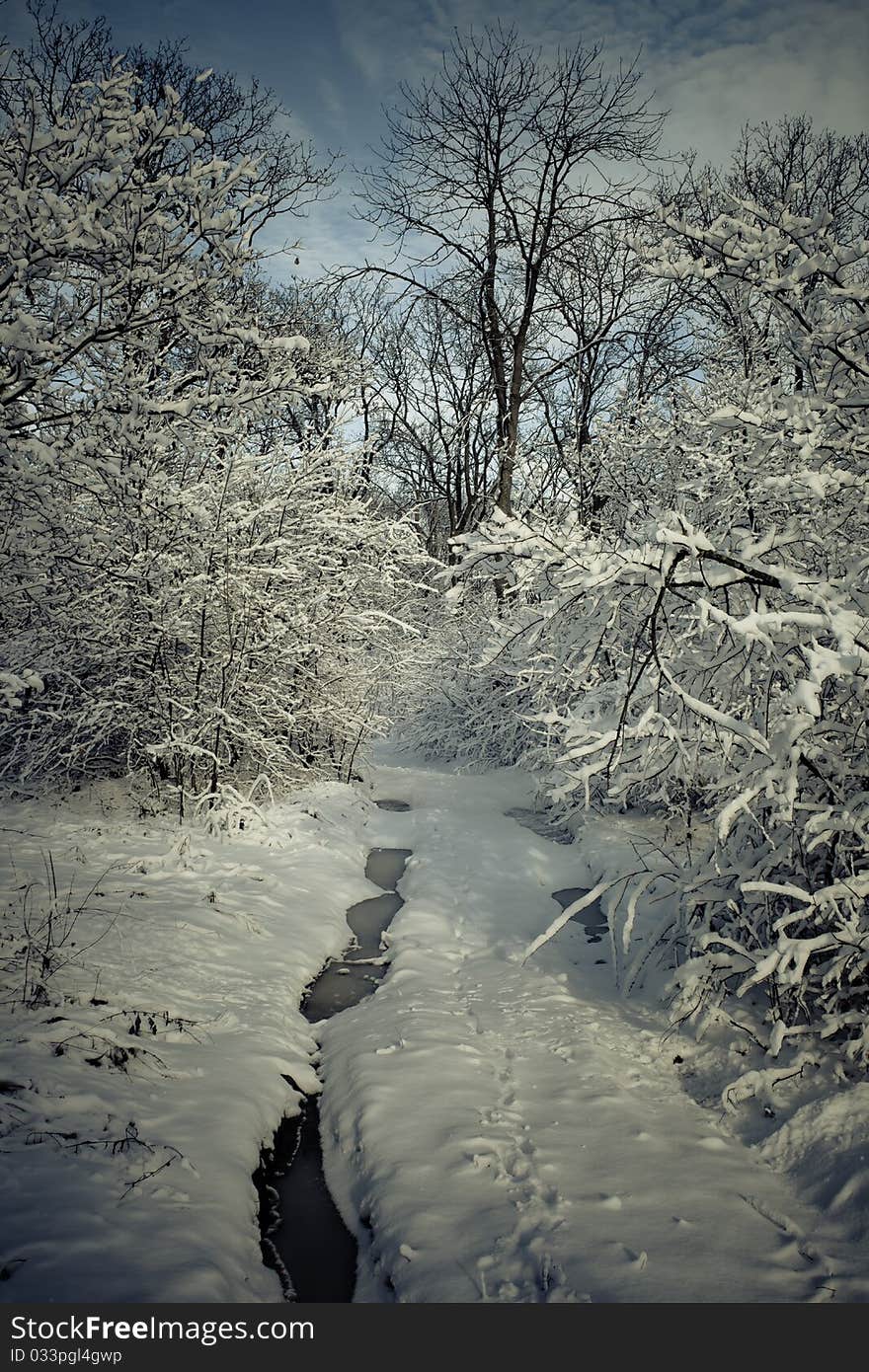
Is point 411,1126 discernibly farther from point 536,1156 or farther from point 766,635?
→ point 766,635

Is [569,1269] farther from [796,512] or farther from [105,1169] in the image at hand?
[796,512]

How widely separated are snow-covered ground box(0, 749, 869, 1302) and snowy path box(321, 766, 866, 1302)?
0.04 feet

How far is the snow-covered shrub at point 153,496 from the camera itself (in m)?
3.95

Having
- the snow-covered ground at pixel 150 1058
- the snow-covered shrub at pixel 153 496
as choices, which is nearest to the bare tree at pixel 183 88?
the snow-covered shrub at pixel 153 496

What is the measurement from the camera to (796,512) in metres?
4.00

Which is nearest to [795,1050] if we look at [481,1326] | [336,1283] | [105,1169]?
[481,1326]

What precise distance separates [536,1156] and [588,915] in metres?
3.58

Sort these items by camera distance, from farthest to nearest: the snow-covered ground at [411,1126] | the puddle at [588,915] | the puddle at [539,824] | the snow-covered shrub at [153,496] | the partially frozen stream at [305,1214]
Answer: the puddle at [539,824] → the puddle at [588,915] → the snow-covered shrub at [153,496] → the partially frozen stream at [305,1214] → the snow-covered ground at [411,1126]

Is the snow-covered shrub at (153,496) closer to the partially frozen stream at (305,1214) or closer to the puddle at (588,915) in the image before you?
the partially frozen stream at (305,1214)

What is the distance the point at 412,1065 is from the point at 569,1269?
1511 mm

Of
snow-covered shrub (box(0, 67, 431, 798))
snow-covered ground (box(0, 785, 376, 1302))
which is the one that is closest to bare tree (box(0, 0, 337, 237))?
snow-covered shrub (box(0, 67, 431, 798))

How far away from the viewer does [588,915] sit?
6.59 meters

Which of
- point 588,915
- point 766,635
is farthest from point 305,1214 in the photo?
point 588,915

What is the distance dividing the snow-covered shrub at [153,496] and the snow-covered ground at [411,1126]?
190 centimetres
